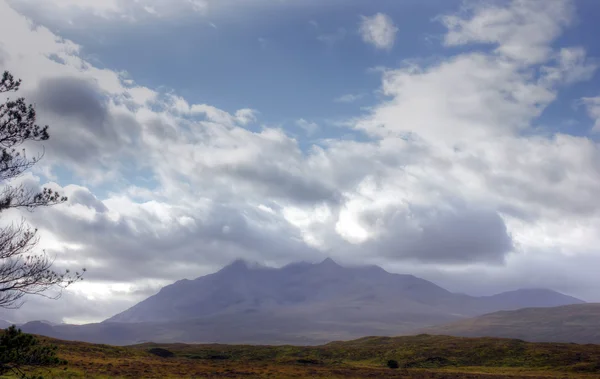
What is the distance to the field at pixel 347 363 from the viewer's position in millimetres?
61975

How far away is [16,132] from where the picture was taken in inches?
1022

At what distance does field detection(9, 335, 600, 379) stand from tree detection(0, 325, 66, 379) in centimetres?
2306

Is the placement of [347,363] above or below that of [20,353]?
below

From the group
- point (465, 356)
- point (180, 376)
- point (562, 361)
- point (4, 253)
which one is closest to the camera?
point (4, 253)

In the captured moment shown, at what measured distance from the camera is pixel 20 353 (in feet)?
82.3

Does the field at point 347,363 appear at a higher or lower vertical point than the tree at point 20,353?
lower

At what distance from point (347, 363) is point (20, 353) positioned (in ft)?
258

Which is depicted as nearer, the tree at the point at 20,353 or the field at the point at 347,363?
the tree at the point at 20,353

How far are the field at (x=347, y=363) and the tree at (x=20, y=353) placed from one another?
75.6 ft

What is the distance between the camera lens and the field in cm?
6198

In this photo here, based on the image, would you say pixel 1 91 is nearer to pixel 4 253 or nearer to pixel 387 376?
pixel 4 253

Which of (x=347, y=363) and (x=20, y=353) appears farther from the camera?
(x=347, y=363)

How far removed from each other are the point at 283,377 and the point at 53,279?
41874 millimetres

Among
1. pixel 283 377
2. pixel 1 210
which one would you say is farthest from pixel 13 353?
pixel 283 377
